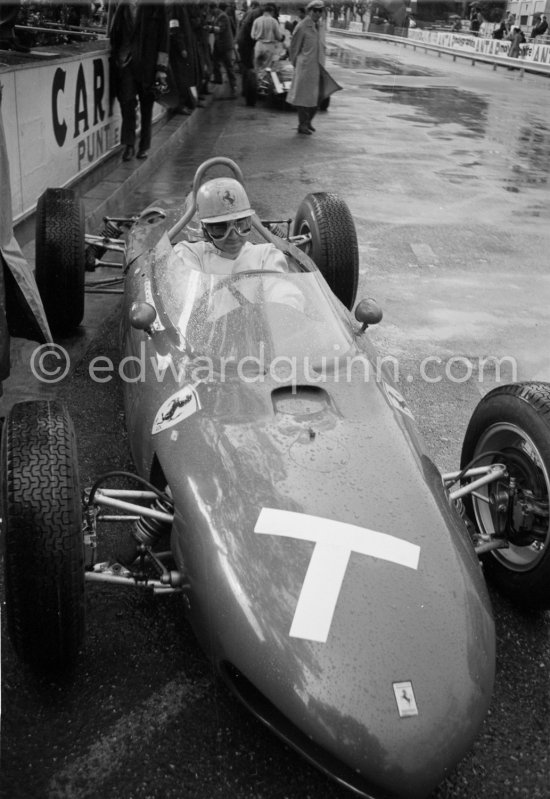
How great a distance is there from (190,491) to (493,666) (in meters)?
1.12

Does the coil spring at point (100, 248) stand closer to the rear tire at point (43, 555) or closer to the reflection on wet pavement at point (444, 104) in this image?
the rear tire at point (43, 555)

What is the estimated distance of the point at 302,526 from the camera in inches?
100

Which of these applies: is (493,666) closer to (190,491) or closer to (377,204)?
(190,491)

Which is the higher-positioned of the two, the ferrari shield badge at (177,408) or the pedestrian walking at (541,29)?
the pedestrian walking at (541,29)

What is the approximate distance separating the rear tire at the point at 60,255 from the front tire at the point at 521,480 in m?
2.78

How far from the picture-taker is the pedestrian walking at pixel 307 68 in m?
13.7

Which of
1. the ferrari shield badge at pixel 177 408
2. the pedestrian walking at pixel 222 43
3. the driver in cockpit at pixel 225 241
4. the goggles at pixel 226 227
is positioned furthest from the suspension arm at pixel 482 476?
the pedestrian walking at pixel 222 43

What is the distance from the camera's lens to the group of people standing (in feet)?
30.2

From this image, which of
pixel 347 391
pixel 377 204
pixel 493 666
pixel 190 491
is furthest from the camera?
pixel 377 204

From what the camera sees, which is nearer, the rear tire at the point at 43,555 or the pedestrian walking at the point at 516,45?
the rear tire at the point at 43,555

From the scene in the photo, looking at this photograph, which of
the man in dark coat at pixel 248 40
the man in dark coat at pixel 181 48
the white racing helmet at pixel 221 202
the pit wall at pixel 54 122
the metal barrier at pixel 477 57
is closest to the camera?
the white racing helmet at pixel 221 202

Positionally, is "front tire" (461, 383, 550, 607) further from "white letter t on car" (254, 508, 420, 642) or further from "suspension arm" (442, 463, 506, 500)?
"white letter t on car" (254, 508, 420, 642)

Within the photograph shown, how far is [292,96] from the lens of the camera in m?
13.8

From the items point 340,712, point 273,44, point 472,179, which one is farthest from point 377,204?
point 273,44
